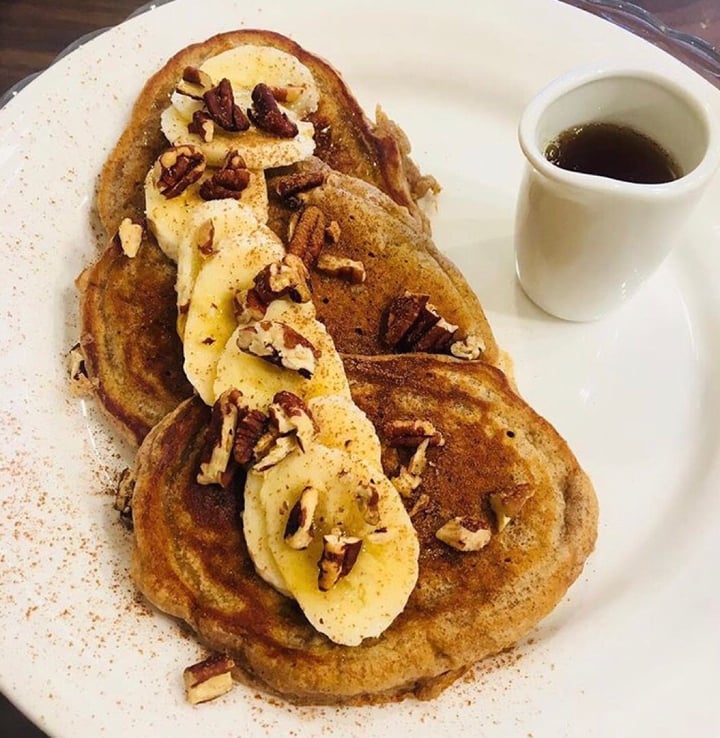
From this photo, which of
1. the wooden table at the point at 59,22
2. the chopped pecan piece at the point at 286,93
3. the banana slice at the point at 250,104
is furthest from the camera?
the wooden table at the point at 59,22

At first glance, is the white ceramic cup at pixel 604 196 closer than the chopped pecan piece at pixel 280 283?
No

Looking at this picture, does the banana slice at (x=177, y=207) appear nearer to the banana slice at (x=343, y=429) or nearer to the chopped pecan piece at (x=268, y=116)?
the chopped pecan piece at (x=268, y=116)

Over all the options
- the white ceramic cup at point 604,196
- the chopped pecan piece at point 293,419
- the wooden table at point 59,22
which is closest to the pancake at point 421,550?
the chopped pecan piece at point 293,419

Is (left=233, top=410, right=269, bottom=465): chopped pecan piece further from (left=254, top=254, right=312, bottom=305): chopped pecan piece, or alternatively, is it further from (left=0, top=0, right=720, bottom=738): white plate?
(left=0, top=0, right=720, bottom=738): white plate

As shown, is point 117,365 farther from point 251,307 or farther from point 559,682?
point 559,682

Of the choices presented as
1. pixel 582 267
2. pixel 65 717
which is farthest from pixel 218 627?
pixel 582 267

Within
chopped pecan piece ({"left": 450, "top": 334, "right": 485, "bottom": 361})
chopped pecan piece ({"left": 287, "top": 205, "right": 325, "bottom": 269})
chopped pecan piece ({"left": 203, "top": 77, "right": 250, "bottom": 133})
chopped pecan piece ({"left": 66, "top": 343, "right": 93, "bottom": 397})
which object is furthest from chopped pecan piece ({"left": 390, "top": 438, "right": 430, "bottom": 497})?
chopped pecan piece ({"left": 203, "top": 77, "right": 250, "bottom": 133})

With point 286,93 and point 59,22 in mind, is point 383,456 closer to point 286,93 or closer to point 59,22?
point 286,93
